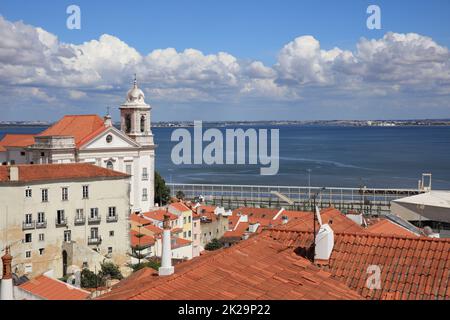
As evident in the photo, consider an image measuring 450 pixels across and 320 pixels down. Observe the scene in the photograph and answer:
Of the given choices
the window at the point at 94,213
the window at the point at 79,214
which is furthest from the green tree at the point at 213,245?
the window at the point at 79,214

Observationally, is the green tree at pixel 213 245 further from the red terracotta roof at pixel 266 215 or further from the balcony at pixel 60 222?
the balcony at pixel 60 222

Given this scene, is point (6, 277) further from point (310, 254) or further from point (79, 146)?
point (79, 146)

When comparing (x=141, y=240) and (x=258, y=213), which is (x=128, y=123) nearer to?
(x=258, y=213)

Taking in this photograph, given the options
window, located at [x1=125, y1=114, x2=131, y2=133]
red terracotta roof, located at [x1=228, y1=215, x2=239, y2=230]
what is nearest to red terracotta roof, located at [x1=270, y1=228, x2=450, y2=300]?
red terracotta roof, located at [x1=228, y1=215, x2=239, y2=230]

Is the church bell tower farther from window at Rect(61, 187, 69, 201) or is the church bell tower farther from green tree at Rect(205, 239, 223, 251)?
window at Rect(61, 187, 69, 201)

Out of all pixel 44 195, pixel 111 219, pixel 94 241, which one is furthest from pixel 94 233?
pixel 44 195
